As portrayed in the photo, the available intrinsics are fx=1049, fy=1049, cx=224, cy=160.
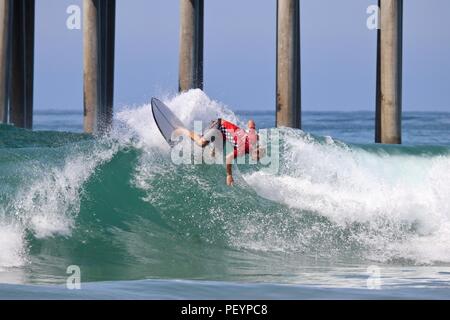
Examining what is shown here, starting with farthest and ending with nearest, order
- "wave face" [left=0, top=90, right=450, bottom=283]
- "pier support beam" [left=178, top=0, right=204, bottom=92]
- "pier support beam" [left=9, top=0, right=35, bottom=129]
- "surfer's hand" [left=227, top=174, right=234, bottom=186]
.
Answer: "pier support beam" [left=9, top=0, right=35, bottom=129] < "pier support beam" [left=178, top=0, right=204, bottom=92] < "surfer's hand" [left=227, top=174, right=234, bottom=186] < "wave face" [left=0, top=90, right=450, bottom=283]

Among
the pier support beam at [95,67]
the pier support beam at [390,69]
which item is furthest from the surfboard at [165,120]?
the pier support beam at [390,69]

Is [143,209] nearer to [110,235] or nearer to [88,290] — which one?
[110,235]

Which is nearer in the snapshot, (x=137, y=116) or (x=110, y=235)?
(x=110, y=235)

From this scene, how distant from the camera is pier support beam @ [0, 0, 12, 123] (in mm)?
19078

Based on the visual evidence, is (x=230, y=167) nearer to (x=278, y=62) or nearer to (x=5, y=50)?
(x=278, y=62)

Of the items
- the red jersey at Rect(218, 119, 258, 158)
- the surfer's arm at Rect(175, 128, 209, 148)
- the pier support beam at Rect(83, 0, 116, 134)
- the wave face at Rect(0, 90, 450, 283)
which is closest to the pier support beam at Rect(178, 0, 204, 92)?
the pier support beam at Rect(83, 0, 116, 134)

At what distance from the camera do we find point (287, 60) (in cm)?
1825

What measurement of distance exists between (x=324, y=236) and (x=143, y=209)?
2.23 m

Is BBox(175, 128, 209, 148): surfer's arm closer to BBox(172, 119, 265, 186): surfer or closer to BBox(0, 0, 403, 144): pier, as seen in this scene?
BBox(172, 119, 265, 186): surfer

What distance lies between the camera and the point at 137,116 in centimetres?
1445

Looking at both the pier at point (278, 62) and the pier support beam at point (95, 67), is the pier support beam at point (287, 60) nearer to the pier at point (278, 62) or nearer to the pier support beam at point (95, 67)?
the pier at point (278, 62)

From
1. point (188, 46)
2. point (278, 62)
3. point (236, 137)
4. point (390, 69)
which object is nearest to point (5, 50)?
point (188, 46)

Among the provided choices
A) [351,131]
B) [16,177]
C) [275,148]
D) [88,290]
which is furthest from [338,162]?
[351,131]

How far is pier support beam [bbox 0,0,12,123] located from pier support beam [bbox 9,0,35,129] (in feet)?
7.66
